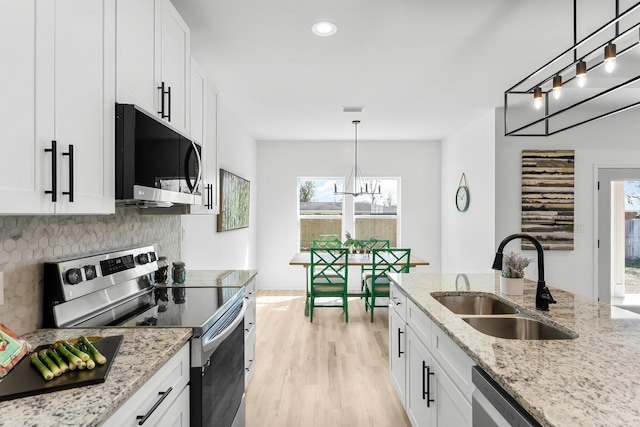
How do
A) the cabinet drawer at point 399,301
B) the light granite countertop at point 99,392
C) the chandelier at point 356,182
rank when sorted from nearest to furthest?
the light granite countertop at point 99,392 → the cabinet drawer at point 399,301 → the chandelier at point 356,182

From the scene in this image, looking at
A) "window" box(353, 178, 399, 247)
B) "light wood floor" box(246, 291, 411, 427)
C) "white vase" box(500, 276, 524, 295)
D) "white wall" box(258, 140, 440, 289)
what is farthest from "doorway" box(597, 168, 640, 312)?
"white vase" box(500, 276, 524, 295)

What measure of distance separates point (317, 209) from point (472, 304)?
452 cm

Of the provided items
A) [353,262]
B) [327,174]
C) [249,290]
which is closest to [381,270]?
[353,262]

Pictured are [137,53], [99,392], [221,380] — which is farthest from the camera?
[221,380]

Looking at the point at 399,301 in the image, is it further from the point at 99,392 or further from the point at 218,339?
the point at 99,392

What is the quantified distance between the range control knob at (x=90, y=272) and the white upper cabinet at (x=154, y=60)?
0.75 meters

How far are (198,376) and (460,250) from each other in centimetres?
479

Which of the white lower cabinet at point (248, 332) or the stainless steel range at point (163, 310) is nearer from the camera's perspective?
the stainless steel range at point (163, 310)

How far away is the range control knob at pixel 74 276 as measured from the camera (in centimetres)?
158

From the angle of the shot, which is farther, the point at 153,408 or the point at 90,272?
the point at 90,272

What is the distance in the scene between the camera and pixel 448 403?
63.3 inches

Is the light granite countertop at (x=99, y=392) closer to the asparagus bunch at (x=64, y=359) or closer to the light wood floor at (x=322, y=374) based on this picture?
the asparagus bunch at (x=64, y=359)

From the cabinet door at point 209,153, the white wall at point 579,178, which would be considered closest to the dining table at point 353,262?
the white wall at point 579,178

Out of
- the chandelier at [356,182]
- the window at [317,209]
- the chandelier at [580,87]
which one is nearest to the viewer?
the chandelier at [580,87]
